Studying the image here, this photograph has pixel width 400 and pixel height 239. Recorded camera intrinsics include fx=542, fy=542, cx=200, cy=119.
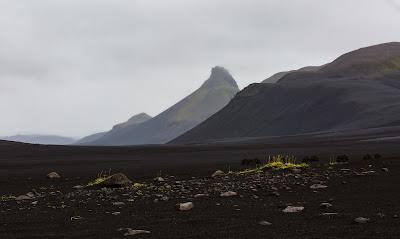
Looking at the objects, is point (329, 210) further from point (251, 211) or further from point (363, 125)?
point (363, 125)

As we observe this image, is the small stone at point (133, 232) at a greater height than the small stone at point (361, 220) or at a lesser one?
greater

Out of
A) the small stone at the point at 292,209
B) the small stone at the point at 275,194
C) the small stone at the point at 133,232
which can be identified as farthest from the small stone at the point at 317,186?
the small stone at the point at 133,232

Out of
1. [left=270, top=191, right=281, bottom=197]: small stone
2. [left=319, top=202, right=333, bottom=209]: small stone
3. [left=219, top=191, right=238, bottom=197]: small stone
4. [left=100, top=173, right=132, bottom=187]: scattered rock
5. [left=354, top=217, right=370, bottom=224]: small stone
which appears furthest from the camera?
[left=100, top=173, right=132, bottom=187]: scattered rock

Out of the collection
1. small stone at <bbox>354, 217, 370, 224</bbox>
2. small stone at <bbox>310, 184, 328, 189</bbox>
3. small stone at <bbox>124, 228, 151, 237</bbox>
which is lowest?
small stone at <bbox>354, 217, 370, 224</bbox>

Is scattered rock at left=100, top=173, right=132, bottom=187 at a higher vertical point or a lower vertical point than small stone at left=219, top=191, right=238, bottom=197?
higher

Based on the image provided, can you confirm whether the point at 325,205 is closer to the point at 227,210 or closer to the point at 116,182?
the point at 227,210

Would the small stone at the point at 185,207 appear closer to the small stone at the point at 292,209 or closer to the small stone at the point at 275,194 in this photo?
the small stone at the point at 292,209

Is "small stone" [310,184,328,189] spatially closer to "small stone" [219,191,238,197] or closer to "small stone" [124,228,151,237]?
"small stone" [219,191,238,197]

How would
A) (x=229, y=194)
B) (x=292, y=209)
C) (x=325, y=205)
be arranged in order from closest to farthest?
(x=292, y=209) < (x=325, y=205) < (x=229, y=194)

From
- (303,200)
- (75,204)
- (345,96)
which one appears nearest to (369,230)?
(303,200)

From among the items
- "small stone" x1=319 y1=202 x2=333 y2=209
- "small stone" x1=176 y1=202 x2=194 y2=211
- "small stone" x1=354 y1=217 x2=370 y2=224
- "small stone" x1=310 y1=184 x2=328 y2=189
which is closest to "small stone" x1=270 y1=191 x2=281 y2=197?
"small stone" x1=310 y1=184 x2=328 y2=189

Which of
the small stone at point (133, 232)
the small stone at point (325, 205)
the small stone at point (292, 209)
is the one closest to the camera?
the small stone at point (133, 232)

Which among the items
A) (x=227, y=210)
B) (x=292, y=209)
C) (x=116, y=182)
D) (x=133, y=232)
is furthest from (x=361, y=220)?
(x=116, y=182)

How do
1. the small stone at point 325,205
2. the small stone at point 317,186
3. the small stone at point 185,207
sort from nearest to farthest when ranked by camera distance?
the small stone at point 325,205 < the small stone at point 185,207 < the small stone at point 317,186
